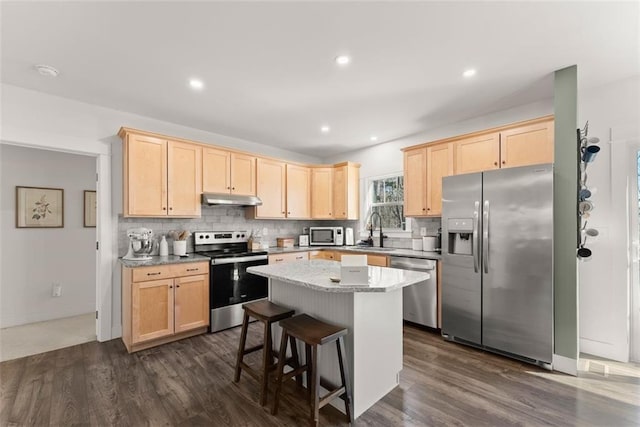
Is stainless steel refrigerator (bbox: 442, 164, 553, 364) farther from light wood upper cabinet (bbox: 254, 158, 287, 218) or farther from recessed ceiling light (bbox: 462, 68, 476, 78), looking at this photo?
light wood upper cabinet (bbox: 254, 158, 287, 218)

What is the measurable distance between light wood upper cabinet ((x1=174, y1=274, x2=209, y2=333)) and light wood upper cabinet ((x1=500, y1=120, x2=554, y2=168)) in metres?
3.68

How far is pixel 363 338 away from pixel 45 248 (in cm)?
445

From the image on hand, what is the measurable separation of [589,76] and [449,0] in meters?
1.97

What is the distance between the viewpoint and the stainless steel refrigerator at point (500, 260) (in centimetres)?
262

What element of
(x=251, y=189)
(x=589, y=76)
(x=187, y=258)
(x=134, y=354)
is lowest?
(x=134, y=354)

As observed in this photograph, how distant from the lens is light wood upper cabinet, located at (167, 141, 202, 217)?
3531 millimetres

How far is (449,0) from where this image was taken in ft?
5.72

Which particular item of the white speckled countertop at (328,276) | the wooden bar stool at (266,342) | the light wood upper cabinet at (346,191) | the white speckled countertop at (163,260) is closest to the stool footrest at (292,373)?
the wooden bar stool at (266,342)

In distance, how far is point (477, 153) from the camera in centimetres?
343

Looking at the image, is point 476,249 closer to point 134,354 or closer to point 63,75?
point 134,354

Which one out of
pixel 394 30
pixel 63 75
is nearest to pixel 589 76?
pixel 394 30

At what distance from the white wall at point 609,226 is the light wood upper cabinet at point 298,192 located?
11.9ft

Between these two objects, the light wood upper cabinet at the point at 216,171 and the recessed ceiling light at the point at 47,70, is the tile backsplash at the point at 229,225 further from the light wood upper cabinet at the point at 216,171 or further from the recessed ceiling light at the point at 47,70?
the recessed ceiling light at the point at 47,70

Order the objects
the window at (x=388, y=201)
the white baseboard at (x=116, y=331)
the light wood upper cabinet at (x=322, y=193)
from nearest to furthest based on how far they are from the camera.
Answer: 1. the white baseboard at (x=116, y=331)
2. the window at (x=388, y=201)
3. the light wood upper cabinet at (x=322, y=193)
